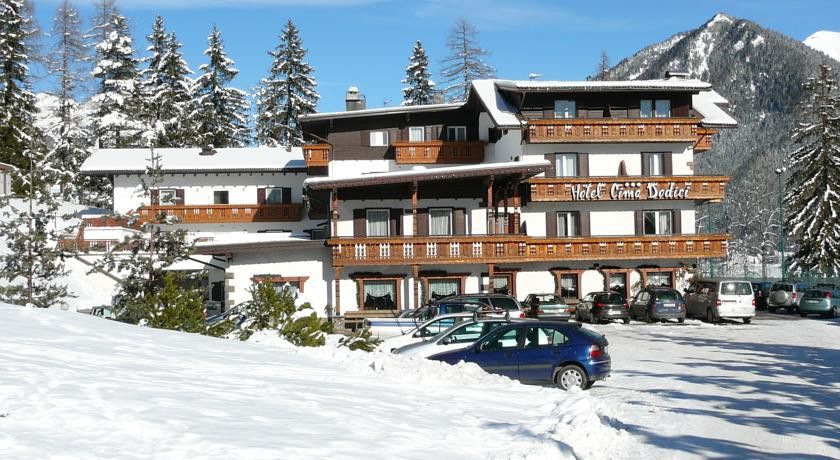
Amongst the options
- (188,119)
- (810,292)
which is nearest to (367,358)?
(810,292)

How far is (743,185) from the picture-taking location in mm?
138375

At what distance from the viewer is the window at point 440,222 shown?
37969mm

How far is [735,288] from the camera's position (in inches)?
1367

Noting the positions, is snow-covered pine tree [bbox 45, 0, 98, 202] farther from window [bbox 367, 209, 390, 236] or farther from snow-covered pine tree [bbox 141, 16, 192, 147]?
window [bbox 367, 209, 390, 236]

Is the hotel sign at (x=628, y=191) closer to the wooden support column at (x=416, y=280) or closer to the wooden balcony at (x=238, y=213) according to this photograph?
the wooden support column at (x=416, y=280)

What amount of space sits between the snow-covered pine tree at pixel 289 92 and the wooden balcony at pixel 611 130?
28.9 metres

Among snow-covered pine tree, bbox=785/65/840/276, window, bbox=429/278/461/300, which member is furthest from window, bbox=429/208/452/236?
snow-covered pine tree, bbox=785/65/840/276

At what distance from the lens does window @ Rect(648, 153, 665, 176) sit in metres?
40.5

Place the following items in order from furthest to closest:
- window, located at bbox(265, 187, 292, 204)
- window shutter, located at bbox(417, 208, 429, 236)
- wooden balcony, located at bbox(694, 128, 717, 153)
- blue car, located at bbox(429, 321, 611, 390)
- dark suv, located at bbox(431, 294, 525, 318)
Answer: window, located at bbox(265, 187, 292, 204)
wooden balcony, located at bbox(694, 128, 717, 153)
window shutter, located at bbox(417, 208, 429, 236)
dark suv, located at bbox(431, 294, 525, 318)
blue car, located at bbox(429, 321, 611, 390)

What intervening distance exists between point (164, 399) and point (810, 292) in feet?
126

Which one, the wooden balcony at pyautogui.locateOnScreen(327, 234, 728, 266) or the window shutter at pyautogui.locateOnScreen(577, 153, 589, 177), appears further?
the window shutter at pyautogui.locateOnScreen(577, 153, 589, 177)

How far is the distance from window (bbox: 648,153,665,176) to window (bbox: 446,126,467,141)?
31.3 feet

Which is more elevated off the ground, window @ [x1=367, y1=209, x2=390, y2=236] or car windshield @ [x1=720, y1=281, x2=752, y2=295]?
window @ [x1=367, y1=209, x2=390, y2=236]

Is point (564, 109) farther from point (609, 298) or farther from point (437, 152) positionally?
point (609, 298)
